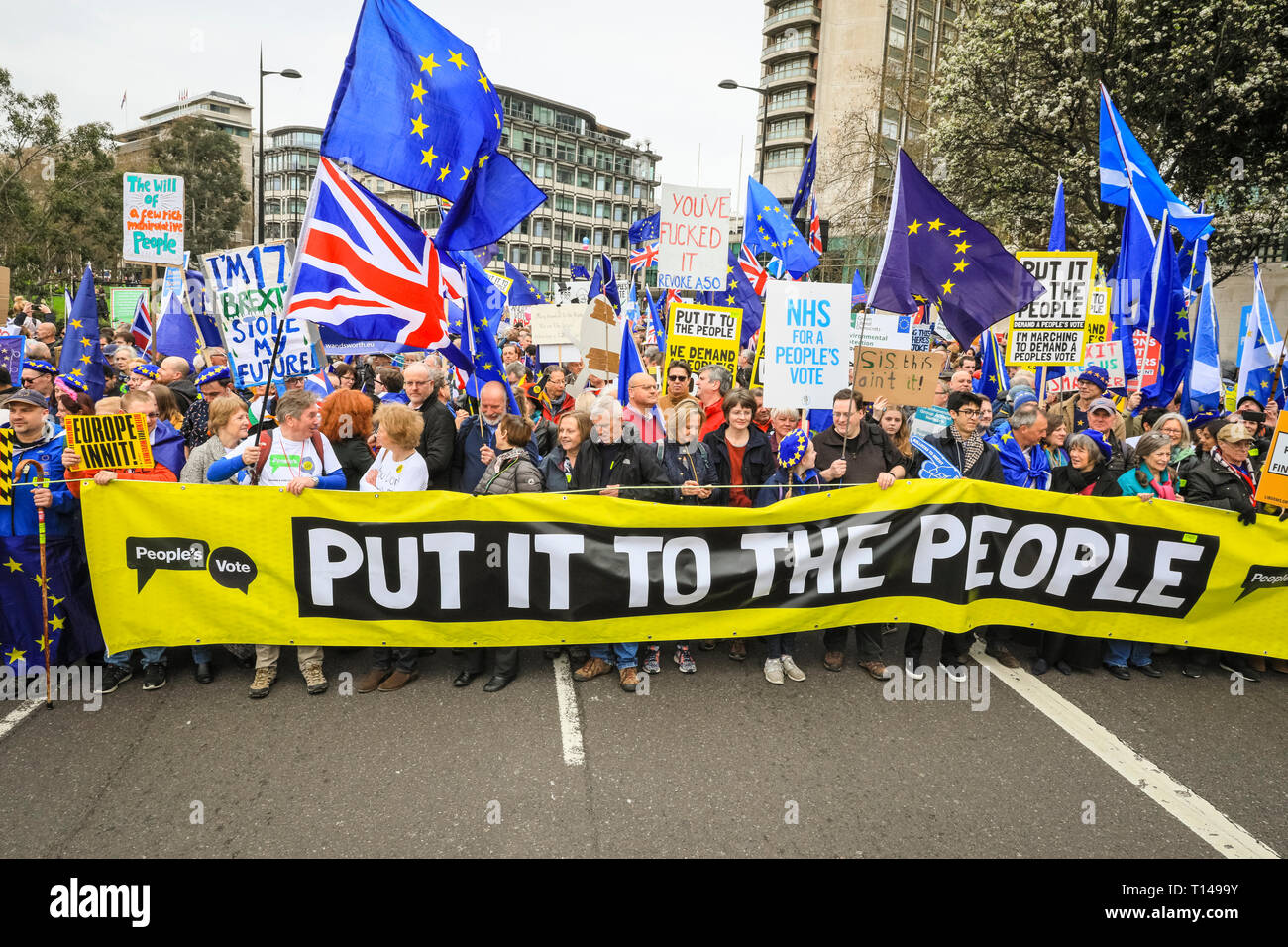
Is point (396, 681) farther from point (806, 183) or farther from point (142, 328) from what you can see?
point (806, 183)

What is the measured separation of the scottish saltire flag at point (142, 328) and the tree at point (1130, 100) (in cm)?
1779

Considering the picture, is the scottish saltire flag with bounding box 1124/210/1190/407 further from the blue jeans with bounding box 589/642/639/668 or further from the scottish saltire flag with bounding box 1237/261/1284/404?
the blue jeans with bounding box 589/642/639/668

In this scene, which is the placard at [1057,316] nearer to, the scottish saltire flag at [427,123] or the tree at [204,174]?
the scottish saltire flag at [427,123]

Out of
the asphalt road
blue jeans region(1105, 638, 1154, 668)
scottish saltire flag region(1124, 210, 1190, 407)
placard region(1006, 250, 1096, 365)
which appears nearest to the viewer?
the asphalt road

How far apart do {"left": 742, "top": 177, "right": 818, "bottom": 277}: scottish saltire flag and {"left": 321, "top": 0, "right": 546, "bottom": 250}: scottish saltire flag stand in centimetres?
789

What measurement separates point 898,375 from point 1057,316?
2.75 meters

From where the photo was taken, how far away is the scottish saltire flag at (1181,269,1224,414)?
8602mm

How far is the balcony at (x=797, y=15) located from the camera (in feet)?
218

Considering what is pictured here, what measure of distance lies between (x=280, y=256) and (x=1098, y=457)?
7656 mm

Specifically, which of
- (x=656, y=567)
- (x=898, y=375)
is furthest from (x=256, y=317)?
(x=898, y=375)

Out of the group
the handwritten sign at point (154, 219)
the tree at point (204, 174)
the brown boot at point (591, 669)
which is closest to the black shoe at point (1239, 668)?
the brown boot at point (591, 669)

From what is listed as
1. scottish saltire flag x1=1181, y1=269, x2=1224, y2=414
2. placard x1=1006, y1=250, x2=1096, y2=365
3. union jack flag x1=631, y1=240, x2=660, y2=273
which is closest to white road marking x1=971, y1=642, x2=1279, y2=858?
placard x1=1006, y1=250, x2=1096, y2=365

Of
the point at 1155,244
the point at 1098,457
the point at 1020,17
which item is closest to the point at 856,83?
the point at 1020,17
